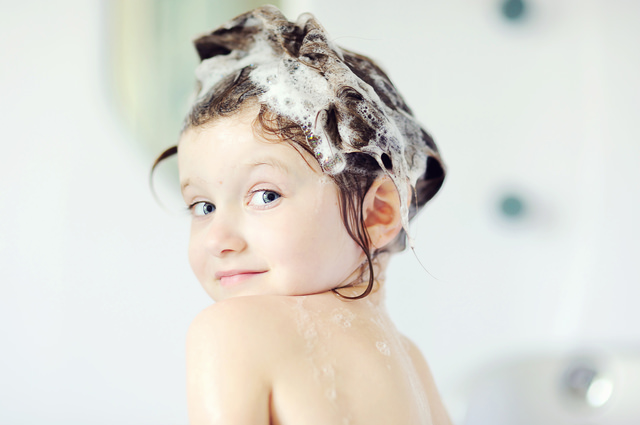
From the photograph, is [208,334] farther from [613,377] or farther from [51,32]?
[613,377]

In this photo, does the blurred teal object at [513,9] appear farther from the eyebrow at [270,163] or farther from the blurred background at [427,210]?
the eyebrow at [270,163]

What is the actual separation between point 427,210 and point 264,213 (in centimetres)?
108

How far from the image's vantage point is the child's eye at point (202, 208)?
0.87 metres

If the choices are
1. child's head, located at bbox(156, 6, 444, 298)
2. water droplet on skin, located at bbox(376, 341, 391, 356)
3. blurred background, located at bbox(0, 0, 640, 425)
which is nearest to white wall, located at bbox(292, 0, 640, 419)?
blurred background, located at bbox(0, 0, 640, 425)

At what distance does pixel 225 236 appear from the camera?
0.79 m

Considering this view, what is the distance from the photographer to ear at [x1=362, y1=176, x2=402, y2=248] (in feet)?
2.88

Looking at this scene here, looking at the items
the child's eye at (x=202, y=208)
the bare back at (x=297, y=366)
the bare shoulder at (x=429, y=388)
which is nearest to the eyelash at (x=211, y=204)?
the child's eye at (x=202, y=208)

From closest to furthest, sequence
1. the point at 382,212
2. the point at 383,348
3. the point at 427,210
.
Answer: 1. the point at 383,348
2. the point at 382,212
3. the point at 427,210

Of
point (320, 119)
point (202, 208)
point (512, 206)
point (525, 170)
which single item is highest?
point (320, 119)

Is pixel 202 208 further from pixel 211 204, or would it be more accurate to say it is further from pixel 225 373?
pixel 225 373

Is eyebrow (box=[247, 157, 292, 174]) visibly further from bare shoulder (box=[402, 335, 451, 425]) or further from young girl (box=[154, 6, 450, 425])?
bare shoulder (box=[402, 335, 451, 425])

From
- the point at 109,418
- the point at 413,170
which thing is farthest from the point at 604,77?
the point at 109,418

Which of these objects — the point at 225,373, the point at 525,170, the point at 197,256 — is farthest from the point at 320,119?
the point at 525,170

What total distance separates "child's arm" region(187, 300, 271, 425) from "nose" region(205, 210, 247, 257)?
0.12m
